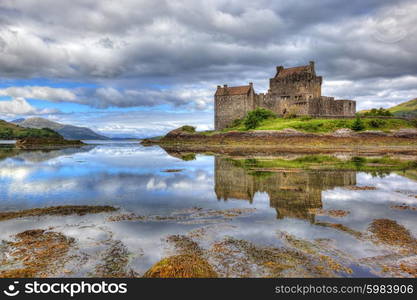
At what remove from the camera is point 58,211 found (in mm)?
14336

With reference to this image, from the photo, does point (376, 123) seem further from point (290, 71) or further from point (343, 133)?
point (290, 71)

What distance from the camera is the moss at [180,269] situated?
7.41 metres

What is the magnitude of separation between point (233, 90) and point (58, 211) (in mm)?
85938

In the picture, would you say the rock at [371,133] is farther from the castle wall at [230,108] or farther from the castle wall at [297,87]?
the castle wall at [230,108]

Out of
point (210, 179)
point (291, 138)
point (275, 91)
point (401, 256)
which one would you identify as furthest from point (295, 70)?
point (401, 256)

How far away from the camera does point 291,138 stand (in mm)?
68125

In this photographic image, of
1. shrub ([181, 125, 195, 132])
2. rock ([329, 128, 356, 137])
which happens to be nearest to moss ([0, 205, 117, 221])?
rock ([329, 128, 356, 137])

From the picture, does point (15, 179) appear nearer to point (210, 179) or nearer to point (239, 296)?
point (210, 179)

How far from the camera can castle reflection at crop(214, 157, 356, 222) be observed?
15.0m

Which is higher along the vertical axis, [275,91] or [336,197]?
[275,91]

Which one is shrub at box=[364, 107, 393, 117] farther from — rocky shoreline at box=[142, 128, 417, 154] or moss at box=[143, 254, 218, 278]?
moss at box=[143, 254, 218, 278]

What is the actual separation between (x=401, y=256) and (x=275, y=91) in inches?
3421

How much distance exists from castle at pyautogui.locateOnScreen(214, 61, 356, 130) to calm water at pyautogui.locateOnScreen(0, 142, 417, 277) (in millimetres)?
61657

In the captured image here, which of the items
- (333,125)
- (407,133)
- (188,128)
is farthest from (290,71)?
(407,133)
